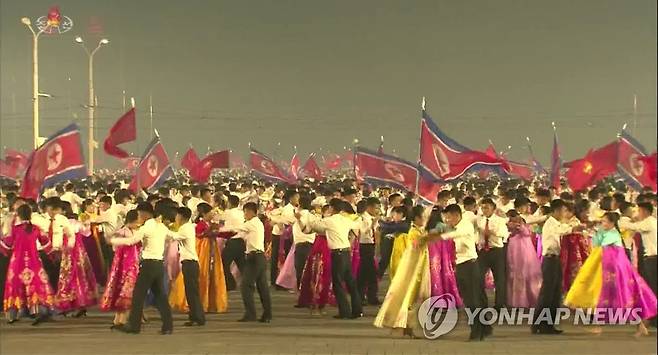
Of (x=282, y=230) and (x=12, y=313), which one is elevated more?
(x=282, y=230)

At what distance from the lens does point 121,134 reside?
64.4 feet

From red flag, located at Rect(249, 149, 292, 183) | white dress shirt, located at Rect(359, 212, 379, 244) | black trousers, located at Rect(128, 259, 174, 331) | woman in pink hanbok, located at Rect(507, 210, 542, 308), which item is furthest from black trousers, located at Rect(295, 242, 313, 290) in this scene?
red flag, located at Rect(249, 149, 292, 183)

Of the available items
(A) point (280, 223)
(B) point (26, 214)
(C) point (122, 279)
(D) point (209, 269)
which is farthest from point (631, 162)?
A: (B) point (26, 214)

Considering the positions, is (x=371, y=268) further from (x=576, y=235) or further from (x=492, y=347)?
(x=492, y=347)

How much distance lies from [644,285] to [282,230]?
929 centimetres

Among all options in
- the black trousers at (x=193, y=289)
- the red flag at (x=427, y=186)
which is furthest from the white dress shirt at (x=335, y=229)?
the black trousers at (x=193, y=289)

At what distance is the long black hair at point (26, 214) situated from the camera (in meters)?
13.4

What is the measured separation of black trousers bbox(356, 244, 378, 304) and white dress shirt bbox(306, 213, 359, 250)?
5.67ft

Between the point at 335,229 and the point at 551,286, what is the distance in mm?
3239

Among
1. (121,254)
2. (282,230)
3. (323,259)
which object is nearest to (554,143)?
(282,230)

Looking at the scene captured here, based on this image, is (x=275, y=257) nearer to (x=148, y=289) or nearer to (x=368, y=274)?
(x=368, y=274)

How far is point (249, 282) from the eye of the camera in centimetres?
1415

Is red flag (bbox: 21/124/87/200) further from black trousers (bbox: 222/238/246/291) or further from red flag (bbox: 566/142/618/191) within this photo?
red flag (bbox: 566/142/618/191)

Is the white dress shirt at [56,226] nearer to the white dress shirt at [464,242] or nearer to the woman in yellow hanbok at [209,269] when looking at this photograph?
the woman in yellow hanbok at [209,269]
